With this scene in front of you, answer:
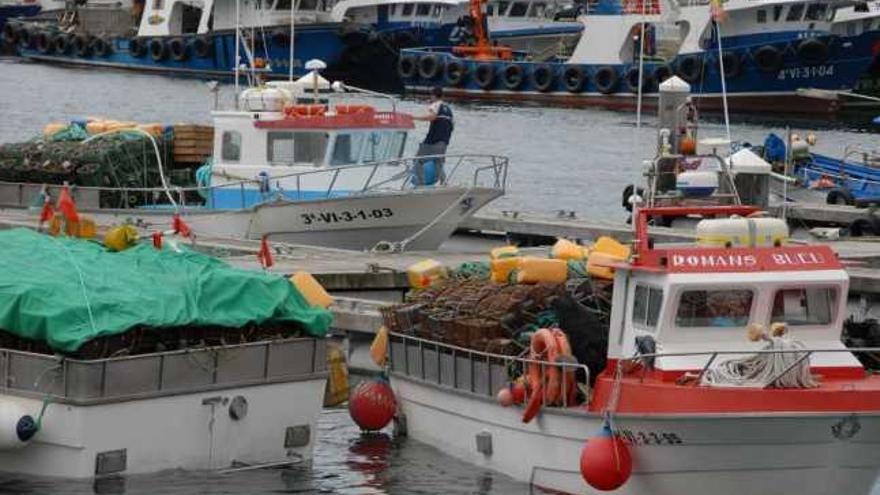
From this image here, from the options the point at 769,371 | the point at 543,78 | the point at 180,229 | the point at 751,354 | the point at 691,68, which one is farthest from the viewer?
the point at 543,78

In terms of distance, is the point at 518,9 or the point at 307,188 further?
the point at 518,9

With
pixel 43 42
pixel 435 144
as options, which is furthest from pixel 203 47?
pixel 435 144

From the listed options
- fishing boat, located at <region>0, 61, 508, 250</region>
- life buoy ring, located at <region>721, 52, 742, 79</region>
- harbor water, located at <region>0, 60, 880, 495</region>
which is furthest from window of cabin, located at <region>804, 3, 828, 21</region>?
fishing boat, located at <region>0, 61, 508, 250</region>

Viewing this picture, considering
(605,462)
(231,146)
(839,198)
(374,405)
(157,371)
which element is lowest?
(839,198)

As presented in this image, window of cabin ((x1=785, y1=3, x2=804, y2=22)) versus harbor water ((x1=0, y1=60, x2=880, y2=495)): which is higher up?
window of cabin ((x1=785, y1=3, x2=804, y2=22))

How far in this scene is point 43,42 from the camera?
103125 millimetres

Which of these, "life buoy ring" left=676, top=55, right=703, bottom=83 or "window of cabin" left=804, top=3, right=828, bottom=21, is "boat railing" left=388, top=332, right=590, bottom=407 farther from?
"window of cabin" left=804, top=3, right=828, bottom=21

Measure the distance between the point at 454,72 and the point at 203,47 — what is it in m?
13.1

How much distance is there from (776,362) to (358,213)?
16.0 m

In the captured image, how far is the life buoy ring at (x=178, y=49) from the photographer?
9625cm

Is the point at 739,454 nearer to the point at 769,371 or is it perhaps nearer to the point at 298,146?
the point at 769,371

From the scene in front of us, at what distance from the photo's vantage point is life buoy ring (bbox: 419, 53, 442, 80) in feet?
286

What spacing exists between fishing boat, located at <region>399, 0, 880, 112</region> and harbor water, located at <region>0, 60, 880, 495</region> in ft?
4.71

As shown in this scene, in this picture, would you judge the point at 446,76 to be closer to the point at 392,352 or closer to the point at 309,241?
the point at 309,241
